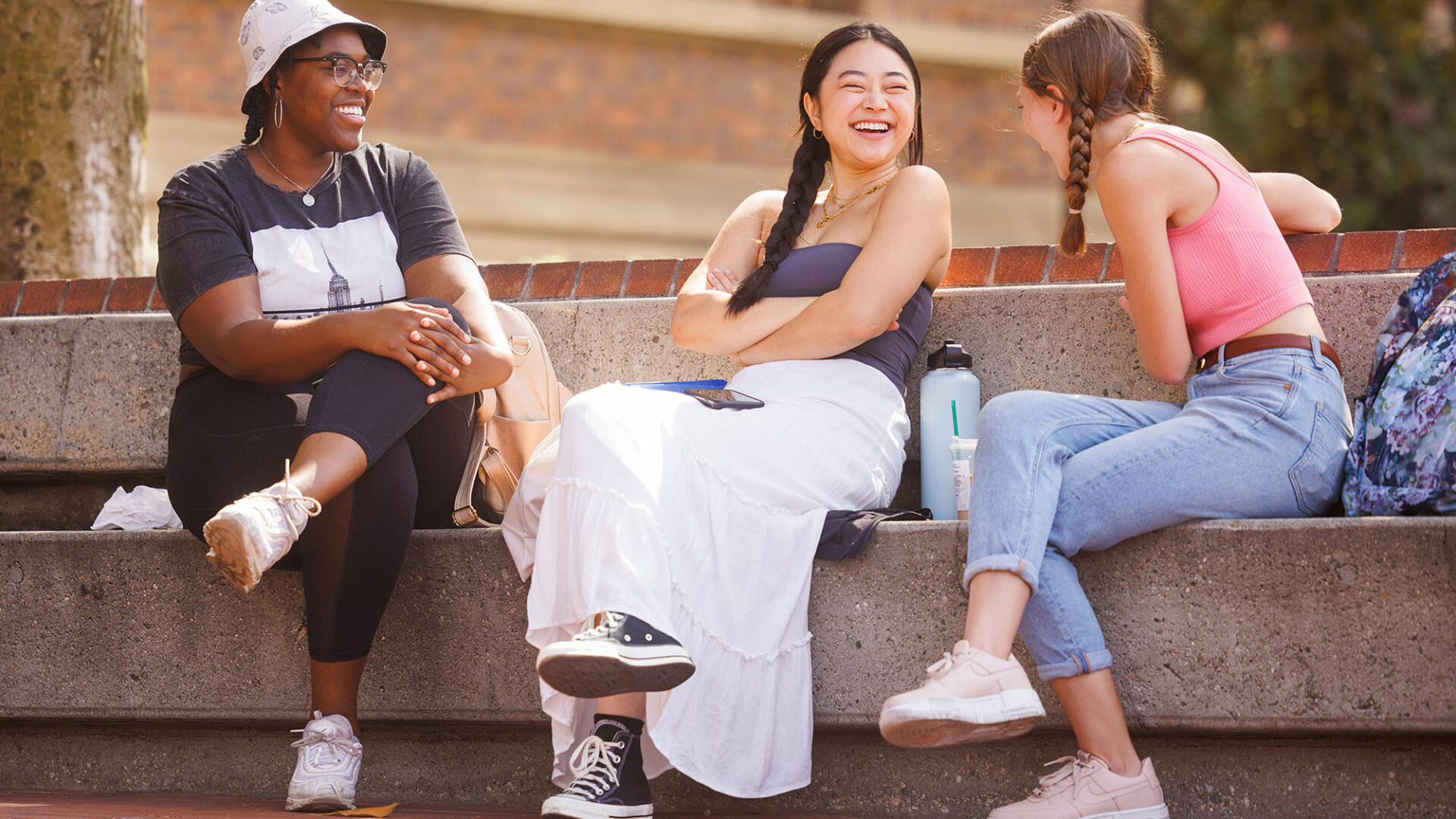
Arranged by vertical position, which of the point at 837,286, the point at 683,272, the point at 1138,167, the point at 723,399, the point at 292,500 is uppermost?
the point at 1138,167

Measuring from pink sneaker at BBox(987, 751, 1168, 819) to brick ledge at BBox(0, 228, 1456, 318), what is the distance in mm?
1629

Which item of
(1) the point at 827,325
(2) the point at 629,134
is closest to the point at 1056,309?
(1) the point at 827,325

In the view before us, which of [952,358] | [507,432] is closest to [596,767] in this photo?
[507,432]

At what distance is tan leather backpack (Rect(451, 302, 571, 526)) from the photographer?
373 cm

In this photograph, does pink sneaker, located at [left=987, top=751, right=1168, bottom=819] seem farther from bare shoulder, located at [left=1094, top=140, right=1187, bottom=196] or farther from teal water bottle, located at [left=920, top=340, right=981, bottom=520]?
bare shoulder, located at [left=1094, top=140, right=1187, bottom=196]

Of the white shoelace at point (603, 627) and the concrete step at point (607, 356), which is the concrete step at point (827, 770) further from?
the concrete step at point (607, 356)

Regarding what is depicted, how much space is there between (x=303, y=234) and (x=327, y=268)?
0.35 feet

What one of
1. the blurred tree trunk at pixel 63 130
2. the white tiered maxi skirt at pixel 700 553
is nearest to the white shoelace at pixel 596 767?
the white tiered maxi skirt at pixel 700 553

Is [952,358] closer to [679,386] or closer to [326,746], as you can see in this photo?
[679,386]

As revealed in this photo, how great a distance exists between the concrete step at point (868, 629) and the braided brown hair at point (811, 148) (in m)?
0.99

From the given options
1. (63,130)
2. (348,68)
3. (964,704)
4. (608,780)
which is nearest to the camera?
(964,704)

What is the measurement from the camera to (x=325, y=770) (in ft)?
10.7

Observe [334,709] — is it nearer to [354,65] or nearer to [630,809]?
[630,809]

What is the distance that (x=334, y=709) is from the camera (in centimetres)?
338
